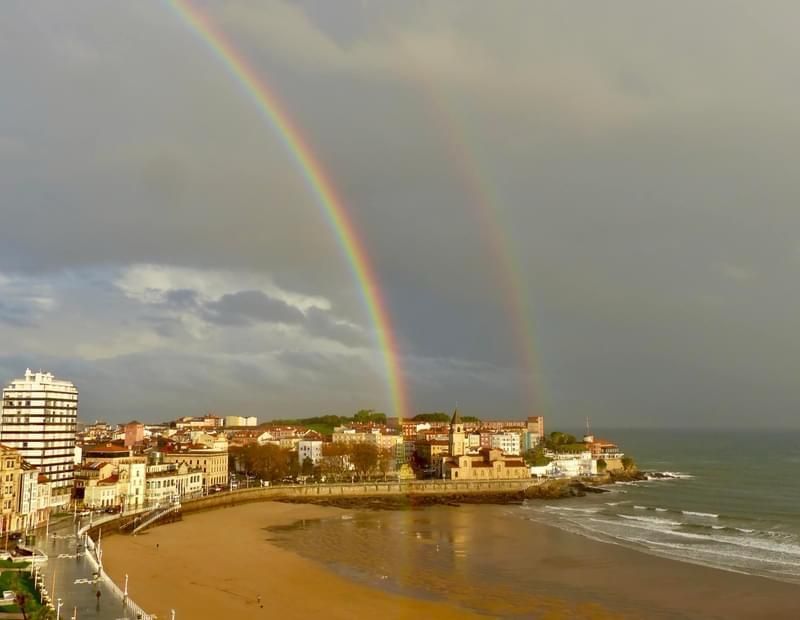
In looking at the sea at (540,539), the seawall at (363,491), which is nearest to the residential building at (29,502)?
the sea at (540,539)

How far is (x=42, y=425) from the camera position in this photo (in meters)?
63.6

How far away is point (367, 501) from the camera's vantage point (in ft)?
254

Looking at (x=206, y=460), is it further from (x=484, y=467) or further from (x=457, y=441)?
(x=457, y=441)

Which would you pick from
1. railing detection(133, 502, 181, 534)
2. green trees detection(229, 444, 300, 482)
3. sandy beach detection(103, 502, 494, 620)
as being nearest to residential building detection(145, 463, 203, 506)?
railing detection(133, 502, 181, 534)

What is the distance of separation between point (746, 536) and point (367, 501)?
38.1 meters

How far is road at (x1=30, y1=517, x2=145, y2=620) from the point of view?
26656 mm

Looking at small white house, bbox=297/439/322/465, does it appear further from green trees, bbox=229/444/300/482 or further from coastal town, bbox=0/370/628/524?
green trees, bbox=229/444/300/482

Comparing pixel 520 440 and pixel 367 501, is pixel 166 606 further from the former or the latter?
pixel 520 440

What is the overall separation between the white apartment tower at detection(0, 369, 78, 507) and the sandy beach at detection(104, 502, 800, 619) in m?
19.7

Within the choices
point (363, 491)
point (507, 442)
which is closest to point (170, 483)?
point (363, 491)

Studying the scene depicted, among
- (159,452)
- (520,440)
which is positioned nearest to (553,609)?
(159,452)

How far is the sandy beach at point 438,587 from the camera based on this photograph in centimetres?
3166

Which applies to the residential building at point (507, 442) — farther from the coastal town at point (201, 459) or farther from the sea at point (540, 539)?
the sea at point (540, 539)

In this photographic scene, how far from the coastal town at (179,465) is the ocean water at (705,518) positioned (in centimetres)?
1644
